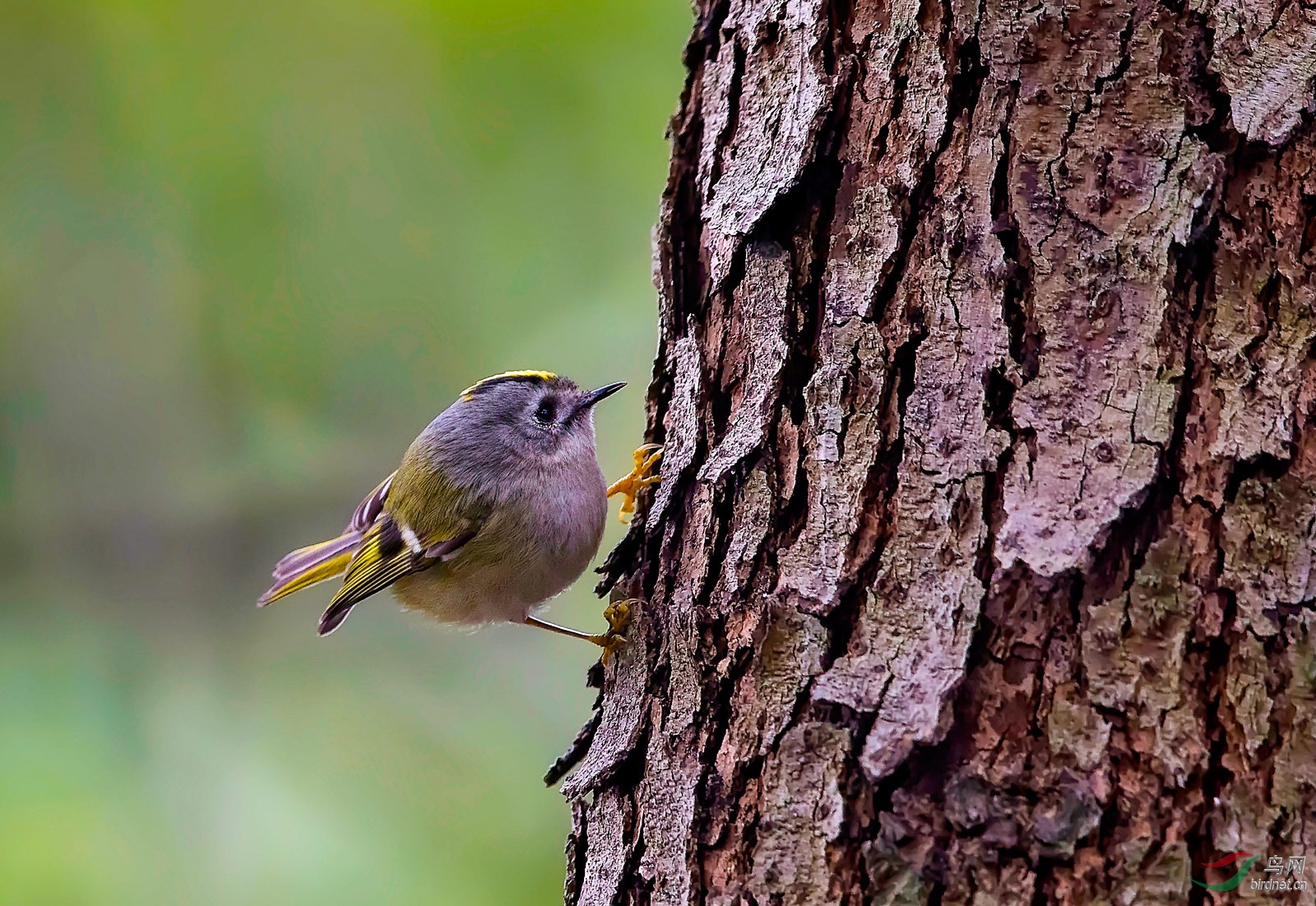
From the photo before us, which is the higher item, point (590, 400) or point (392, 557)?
point (590, 400)

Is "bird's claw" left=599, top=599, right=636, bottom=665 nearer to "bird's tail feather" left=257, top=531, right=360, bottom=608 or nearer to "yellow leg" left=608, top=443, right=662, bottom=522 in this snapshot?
"yellow leg" left=608, top=443, right=662, bottom=522

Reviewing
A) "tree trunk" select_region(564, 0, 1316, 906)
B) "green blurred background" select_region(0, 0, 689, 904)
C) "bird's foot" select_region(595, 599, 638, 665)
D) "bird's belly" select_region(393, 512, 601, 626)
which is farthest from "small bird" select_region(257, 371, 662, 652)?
"tree trunk" select_region(564, 0, 1316, 906)

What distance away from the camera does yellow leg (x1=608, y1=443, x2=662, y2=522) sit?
5.93 ft

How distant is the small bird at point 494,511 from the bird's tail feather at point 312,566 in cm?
1

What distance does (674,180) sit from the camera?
1.73m

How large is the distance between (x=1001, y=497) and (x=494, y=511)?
4.94 ft

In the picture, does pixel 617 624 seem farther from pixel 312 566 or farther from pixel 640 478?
pixel 312 566

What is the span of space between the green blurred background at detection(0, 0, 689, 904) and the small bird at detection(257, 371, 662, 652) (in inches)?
10.7

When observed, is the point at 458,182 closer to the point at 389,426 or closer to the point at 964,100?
the point at 389,426

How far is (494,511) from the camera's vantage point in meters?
2.44

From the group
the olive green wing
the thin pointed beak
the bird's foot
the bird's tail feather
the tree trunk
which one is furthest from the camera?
the bird's tail feather

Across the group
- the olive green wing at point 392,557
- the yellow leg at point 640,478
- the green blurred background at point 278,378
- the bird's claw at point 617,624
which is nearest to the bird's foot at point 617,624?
the bird's claw at point 617,624

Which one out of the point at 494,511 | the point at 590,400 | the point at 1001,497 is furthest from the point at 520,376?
the point at 1001,497

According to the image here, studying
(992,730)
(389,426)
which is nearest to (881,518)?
(992,730)
